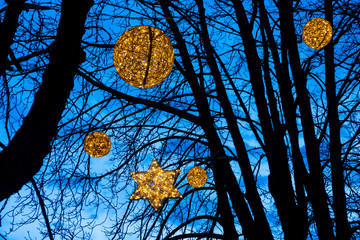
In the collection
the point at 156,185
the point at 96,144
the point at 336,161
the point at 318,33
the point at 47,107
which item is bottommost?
the point at 47,107

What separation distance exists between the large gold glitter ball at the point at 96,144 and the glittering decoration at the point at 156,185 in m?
0.81

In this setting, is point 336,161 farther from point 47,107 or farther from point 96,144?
point 47,107

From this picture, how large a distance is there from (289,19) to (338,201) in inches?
99.1

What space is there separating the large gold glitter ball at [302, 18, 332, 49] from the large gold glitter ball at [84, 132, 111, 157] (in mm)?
3391

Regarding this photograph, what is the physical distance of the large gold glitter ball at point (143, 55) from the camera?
3.14 m

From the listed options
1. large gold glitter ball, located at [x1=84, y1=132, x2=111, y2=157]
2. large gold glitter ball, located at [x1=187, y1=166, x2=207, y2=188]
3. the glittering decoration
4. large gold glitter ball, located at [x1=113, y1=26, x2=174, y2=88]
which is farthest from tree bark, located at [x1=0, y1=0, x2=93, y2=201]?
large gold glitter ball, located at [x1=187, y1=166, x2=207, y2=188]

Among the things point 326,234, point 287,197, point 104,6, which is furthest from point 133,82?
point 326,234

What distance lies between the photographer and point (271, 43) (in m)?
4.56

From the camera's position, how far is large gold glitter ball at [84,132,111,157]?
4715 mm

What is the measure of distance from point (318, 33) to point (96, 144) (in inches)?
144

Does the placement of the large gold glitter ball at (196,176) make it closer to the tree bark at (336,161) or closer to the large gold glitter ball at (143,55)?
the tree bark at (336,161)

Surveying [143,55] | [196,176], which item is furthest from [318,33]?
[196,176]

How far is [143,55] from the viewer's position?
3.14 meters

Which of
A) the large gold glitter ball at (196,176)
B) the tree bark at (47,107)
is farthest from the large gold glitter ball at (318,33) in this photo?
the tree bark at (47,107)
